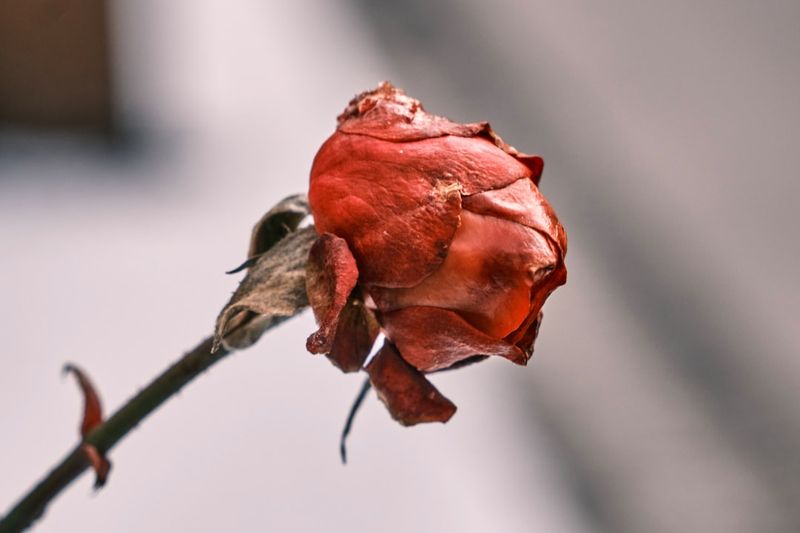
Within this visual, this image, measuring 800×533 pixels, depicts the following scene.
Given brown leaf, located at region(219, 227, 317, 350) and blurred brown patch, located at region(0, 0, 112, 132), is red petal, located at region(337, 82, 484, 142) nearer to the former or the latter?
brown leaf, located at region(219, 227, 317, 350)

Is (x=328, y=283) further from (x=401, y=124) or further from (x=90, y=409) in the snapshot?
(x=90, y=409)

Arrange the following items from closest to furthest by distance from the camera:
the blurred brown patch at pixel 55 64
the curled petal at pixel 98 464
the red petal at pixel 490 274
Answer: the red petal at pixel 490 274, the curled petal at pixel 98 464, the blurred brown patch at pixel 55 64

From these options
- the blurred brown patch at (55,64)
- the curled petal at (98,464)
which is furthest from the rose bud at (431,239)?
the blurred brown patch at (55,64)

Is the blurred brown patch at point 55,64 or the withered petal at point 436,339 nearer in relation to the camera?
the withered petal at point 436,339

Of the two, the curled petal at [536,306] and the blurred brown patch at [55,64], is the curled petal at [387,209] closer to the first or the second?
the curled petal at [536,306]

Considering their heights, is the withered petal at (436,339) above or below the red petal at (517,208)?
below

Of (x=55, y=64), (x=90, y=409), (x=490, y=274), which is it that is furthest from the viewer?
(x=55, y=64)

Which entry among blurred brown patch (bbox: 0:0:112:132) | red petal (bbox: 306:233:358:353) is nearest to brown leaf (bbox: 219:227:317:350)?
red petal (bbox: 306:233:358:353)

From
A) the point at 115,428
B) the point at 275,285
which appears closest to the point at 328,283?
the point at 275,285
